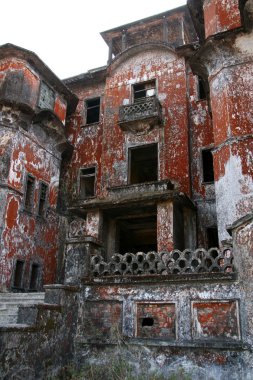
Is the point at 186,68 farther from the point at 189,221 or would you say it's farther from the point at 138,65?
the point at 189,221

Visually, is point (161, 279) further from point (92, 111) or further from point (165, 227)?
point (92, 111)

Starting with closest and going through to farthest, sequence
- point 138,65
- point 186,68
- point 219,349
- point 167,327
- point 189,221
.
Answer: point 219,349, point 167,327, point 189,221, point 186,68, point 138,65

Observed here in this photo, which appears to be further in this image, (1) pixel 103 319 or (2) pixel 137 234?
(2) pixel 137 234

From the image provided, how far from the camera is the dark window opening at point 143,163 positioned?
1737 cm

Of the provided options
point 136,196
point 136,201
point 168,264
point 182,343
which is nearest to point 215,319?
point 182,343

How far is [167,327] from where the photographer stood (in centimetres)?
750

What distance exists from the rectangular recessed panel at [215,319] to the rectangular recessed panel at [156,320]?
0.48 metres

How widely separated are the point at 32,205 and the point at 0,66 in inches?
257

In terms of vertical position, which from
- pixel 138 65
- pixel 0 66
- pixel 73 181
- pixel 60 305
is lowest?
pixel 60 305

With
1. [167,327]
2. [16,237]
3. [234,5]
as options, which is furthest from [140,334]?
[234,5]

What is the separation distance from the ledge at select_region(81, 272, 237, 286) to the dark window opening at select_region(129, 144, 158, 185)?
890 cm

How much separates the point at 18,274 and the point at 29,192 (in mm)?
3595

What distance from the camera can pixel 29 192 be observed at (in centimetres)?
1598

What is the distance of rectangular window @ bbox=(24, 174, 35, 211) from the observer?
1577 centimetres
